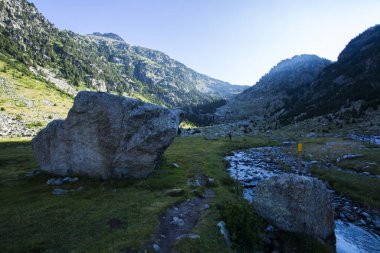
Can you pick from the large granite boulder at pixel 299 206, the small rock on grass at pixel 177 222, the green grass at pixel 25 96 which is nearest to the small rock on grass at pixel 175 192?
the small rock on grass at pixel 177 222

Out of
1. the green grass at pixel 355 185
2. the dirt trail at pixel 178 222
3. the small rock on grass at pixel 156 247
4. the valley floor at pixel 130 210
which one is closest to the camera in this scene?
the small rock on grass at pixel 156 247

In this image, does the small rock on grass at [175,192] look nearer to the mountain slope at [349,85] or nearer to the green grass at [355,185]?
the green grass at [355,185]

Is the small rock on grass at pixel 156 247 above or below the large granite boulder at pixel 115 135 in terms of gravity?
below

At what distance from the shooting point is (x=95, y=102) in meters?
26.2

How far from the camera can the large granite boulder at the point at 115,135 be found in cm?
2509

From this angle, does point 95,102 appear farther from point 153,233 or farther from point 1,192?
point 153,233

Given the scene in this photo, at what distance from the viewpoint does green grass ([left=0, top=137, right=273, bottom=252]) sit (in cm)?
1370

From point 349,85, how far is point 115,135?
102751 mm

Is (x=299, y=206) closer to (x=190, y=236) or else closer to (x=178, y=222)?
(x=190, y=236)

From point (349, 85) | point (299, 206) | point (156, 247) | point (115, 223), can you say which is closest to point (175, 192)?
point (115, 223)

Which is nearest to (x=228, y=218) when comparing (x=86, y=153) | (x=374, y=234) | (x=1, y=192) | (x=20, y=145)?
(x=374, y=234)

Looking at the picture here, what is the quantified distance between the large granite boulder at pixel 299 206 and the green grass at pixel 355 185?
8.70m

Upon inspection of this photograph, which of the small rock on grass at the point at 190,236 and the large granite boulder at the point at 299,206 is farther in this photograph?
the large granite boulder at the point at 299,206

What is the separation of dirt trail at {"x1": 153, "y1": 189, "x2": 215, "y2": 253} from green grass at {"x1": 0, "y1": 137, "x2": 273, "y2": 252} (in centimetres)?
53
